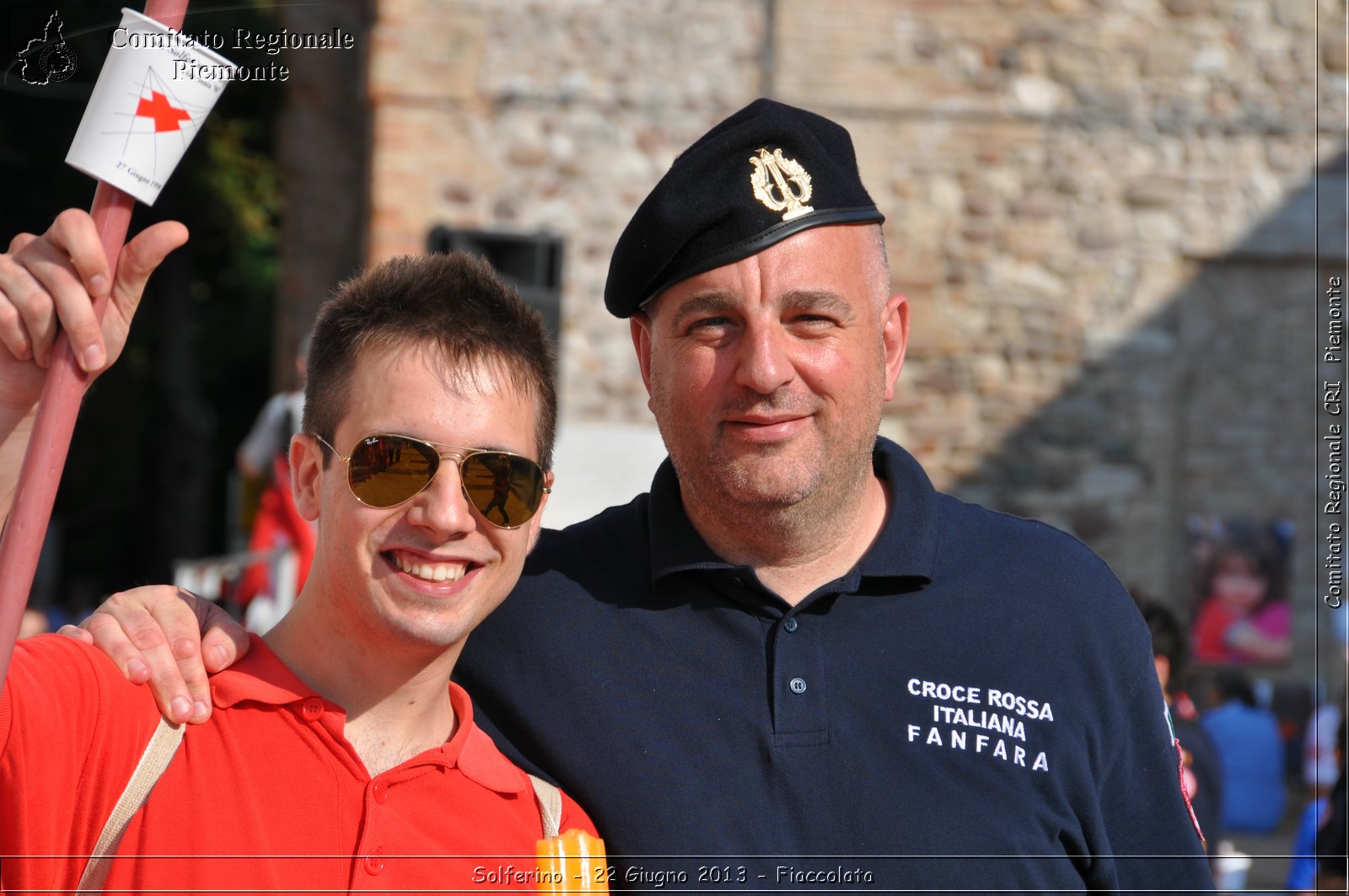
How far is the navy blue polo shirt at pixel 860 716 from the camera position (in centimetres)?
202

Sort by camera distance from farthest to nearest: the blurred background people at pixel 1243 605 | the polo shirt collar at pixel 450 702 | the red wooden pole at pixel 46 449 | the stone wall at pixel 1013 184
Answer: the blurred background people at pixel 1243 605 → the stone wall at pixel 1013 184 → the polo shirt collar at pixel 450 702 → the red wooden pole at pixel 46 449

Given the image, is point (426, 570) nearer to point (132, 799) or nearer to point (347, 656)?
point (347, 656)

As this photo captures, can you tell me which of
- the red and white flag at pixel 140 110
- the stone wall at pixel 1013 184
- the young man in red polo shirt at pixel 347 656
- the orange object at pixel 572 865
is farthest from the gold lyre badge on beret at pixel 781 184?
the stone wall at pixel 1013 184

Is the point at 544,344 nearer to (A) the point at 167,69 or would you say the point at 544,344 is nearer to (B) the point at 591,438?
(A) the point at 167,69

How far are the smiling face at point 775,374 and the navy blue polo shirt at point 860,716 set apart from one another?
5.5 inches

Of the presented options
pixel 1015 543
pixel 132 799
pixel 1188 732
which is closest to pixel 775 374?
pixel 1015 543

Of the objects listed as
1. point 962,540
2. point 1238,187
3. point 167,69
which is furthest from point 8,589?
point 1238,187

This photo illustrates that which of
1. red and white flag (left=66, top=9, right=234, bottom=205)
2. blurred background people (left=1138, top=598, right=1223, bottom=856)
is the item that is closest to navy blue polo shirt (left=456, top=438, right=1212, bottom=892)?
red and white flag (left=66, top=9, right=234, bottom=205)

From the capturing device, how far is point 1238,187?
8352 mm

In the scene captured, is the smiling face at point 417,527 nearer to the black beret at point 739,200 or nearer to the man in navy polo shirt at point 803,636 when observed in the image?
the man in navy polo shirt at point 803,636

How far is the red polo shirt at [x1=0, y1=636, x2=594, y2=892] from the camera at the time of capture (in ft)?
5.42

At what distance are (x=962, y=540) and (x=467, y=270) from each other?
940mm

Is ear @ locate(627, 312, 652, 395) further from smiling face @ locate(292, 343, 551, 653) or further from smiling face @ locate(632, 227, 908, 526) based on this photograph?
smiling face @ locate(292, 343, 551, 653)

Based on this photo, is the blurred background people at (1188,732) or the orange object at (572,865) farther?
the blurred background people at (1188,732)
